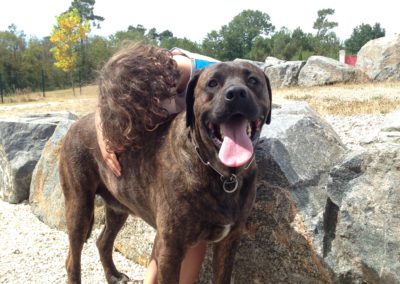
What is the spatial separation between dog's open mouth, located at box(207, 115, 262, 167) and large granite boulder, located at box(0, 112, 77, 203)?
14.1 feet

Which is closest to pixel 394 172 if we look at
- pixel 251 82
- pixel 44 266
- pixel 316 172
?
pixel 316 172

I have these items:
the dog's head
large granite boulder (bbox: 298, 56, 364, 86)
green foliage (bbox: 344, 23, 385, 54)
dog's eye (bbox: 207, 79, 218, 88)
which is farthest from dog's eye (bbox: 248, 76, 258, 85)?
green foliage (bbox: 344, 23, 385, 54)

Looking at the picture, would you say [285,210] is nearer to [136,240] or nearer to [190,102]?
[190,102]

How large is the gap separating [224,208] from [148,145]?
692mm

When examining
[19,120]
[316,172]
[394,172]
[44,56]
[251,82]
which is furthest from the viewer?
[44,56]

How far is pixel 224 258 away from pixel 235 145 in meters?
0.98

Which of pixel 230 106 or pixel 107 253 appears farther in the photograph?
pixel 107 253

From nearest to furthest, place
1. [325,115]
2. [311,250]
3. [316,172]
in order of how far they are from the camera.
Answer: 1. [311,250]
2. [316,172]
3. [325,115]

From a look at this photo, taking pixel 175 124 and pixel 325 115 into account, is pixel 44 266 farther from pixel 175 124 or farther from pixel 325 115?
pixel 325 115

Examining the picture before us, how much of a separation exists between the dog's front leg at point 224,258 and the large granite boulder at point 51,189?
2250 mm

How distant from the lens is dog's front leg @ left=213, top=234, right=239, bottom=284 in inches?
118

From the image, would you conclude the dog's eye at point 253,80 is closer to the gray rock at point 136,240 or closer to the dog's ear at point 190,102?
the dog's ear at point 190,102

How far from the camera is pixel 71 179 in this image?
11.4ft

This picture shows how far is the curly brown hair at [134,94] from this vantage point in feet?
9.50
